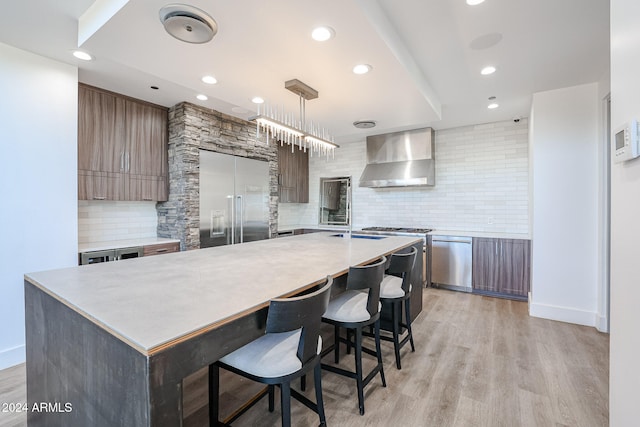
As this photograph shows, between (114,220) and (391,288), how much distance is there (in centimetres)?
348

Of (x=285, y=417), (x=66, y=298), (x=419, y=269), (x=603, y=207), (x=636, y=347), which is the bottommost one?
(x=285, y=417)

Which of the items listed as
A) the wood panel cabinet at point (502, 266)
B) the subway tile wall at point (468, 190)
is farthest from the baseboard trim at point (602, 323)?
the subway tile wall at point (468, 190)

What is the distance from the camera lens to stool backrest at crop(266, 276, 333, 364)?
3.73 ft

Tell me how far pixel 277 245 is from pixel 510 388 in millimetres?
2108

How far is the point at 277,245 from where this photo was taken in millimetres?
2689

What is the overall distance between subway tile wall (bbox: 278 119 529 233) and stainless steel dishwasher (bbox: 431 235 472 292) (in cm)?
59

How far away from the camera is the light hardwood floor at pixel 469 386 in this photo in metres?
1.75

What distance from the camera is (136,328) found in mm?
907

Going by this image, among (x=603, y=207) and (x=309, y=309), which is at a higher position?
(x=603, y=207)

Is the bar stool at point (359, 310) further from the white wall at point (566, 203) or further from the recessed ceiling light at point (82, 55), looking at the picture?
the recessed ceiling light at point (82, 55)

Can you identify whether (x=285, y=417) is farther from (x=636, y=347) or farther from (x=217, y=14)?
(x=217, y=14)

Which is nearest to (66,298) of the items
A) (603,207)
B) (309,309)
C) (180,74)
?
(309,309)

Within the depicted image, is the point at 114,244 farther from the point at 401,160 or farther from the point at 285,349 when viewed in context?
the point at 401,160

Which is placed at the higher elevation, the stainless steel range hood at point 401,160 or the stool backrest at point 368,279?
the stainless steel range hood at point 401,160
